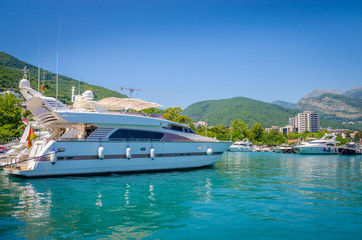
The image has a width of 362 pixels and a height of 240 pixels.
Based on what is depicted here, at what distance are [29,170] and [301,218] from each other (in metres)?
13.0

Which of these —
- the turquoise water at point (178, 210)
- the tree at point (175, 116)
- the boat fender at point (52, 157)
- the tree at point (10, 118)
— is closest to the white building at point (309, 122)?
the tree at point (175, 116)

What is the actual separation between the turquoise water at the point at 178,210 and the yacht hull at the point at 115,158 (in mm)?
1348

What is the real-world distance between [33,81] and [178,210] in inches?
3714

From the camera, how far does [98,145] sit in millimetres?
15430

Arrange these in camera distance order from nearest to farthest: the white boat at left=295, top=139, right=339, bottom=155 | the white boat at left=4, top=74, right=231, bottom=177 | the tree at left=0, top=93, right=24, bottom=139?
the white boat at left=4, top=74, right=231, bottom=177 → the tree at left=0, top=93, right=24, bottom=139 → the white boat at left=295, top=139, right=339, bottom=155

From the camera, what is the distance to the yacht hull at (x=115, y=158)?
559 inches

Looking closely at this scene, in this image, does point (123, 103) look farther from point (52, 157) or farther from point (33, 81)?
point (33, 81)

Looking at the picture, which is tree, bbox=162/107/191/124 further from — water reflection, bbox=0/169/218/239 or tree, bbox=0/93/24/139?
water reflection, bbox=0/169/218/239

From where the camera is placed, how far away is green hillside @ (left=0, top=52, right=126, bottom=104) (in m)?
81.9

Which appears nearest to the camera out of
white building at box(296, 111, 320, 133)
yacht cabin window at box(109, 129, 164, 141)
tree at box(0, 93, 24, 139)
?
yacht cabin window at box(109, 129, 164, 141)

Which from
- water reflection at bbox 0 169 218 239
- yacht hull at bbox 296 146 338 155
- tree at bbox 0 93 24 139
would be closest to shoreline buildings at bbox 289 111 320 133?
yacht hull at bbox 296 146 338 155

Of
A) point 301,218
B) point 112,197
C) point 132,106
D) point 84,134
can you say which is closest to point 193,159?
point 132,106

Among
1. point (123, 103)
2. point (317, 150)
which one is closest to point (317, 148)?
point (317, 150)

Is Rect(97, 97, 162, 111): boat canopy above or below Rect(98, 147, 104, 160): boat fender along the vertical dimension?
above
